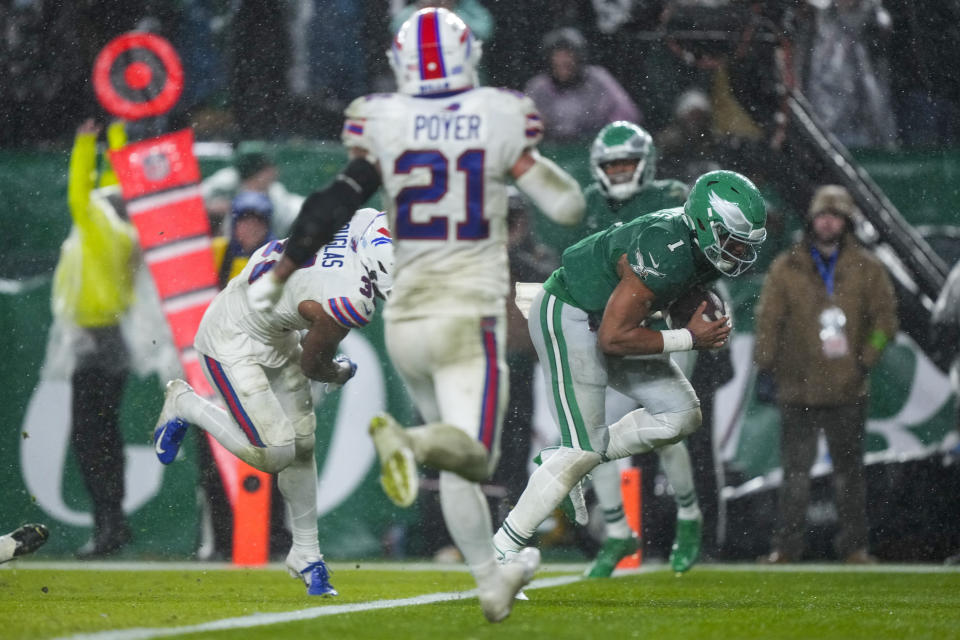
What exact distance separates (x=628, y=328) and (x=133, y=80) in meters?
4.20

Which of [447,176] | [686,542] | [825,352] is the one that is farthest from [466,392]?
[825,352]

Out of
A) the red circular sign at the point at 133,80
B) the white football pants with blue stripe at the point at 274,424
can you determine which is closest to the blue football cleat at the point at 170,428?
the white football pants with blue stripe at the point at 274,424

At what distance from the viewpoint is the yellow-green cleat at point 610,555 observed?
6.96 metres

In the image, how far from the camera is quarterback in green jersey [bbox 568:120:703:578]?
6.97 m

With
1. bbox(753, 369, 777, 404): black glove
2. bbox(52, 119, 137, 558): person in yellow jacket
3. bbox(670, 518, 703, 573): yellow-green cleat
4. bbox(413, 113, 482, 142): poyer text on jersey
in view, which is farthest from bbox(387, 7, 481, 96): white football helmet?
bbox(52, 119, 137, 558): person in yellow jacket

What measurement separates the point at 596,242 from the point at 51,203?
3793 millimetres

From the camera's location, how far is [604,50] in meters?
8.87

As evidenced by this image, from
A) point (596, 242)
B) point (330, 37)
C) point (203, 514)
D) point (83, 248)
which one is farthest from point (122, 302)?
point (596, 242)

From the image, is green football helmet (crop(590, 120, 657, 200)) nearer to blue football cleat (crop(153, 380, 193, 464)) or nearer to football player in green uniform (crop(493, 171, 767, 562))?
football player in green uniform (crop(493, 171, 767, 562))

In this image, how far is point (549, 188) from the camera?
4398 mm

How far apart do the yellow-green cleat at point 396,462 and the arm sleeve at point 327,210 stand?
1.88ft

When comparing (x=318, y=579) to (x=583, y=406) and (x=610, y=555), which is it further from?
(x=610, y=555)

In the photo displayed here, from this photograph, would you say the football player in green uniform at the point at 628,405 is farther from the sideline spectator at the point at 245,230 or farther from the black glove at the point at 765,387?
the sideline spectator at the point at 245,230

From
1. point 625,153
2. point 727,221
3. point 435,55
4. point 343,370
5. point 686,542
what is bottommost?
point 686,542
